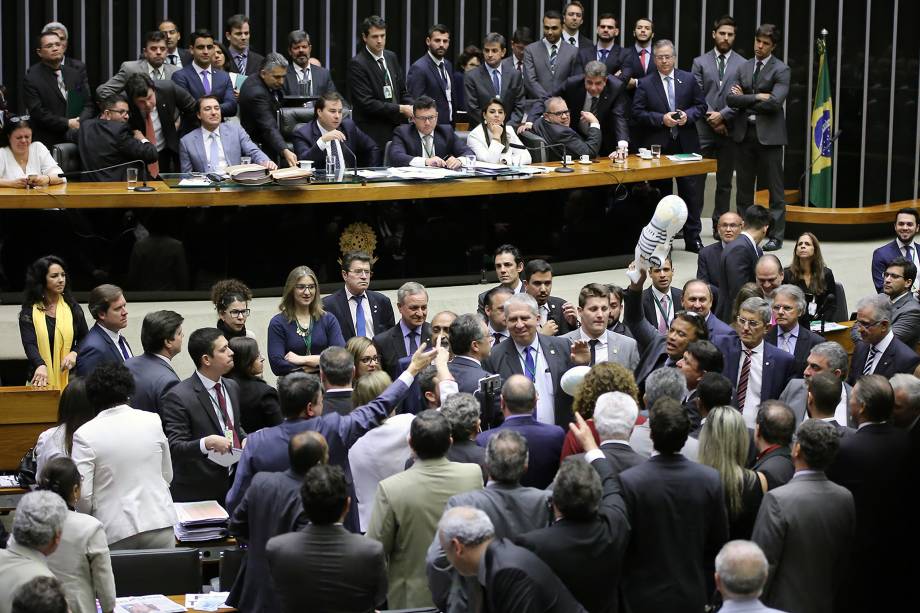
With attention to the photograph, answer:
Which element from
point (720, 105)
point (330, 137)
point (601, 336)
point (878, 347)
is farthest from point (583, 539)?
point (720, 105)

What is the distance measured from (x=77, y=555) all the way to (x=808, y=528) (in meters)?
2.53

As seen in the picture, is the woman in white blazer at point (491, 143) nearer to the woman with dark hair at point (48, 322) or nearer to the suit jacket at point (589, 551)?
the woman with dark hair at point (48, 322)

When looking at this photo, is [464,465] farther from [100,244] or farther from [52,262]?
[100,244]

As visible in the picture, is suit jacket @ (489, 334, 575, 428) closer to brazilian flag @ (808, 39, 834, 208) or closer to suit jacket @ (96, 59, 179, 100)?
suit jacket @ (96, 59, 179, 100)

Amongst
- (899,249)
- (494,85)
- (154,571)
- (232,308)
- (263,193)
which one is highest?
(494,85)

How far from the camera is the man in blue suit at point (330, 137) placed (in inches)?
406

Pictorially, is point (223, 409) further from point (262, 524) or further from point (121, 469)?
point (262, 524)

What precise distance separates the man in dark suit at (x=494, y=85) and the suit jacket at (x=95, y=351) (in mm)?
4986

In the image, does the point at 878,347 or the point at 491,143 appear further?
the point at 491,143

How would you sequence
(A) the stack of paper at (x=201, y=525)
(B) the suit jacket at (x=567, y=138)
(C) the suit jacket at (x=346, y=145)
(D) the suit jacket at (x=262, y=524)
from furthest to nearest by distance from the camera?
(B) the suit jacket at (x=567, y=138), (C) the suit jacket at (x=346, y=145), (A) the stack of paper at (x=201, y=525), (D) the suit jacket at (x=262, y=524)

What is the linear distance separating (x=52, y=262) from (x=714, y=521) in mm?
4536

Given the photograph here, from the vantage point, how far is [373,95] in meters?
11.6

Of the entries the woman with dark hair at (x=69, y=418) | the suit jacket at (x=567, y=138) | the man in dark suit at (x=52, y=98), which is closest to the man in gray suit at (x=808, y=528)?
the woman with dark hair at (x=69, y=418)

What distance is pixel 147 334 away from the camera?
6.79 meters
